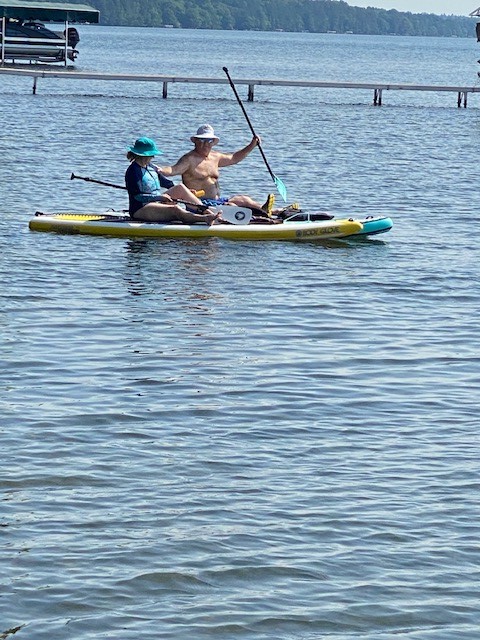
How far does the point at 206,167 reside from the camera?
→ 17.9 metres

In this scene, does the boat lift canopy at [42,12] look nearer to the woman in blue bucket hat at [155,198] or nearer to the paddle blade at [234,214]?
the woman in blue bucket hat at [155,198]

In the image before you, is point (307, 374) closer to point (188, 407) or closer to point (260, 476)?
point (188, 407)

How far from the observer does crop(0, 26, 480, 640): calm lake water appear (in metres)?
7.16

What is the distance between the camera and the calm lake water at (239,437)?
23.5 ft

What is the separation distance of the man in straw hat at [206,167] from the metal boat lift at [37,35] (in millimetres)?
41600

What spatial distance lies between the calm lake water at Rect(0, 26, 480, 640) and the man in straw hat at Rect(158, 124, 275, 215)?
2.02 feet

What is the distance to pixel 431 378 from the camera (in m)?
11.5

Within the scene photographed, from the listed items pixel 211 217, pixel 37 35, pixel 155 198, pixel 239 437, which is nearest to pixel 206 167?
pixel 211 217

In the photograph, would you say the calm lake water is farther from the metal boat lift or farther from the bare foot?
the metal boat lift

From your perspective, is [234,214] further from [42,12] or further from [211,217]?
[42,12]

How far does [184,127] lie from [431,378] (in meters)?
29.9

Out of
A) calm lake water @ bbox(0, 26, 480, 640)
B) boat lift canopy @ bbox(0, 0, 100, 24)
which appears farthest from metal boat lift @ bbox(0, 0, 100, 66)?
calm lake water @ bbox(0, 26, 480, 640)

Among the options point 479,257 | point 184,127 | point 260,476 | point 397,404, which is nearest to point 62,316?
point 397,404

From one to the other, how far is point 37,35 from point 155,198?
4759 cm
